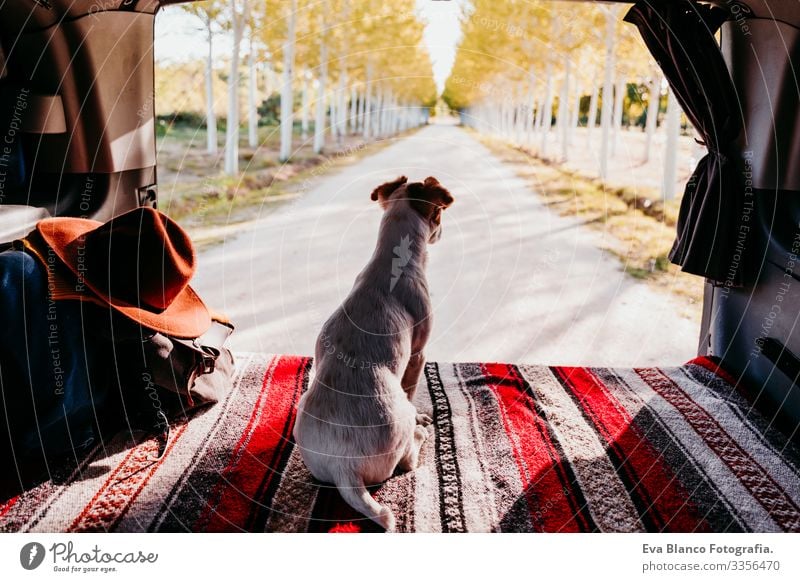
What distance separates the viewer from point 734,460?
3303 millimetres

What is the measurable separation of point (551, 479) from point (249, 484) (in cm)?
148

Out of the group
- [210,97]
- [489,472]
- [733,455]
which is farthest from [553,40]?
[489,472]

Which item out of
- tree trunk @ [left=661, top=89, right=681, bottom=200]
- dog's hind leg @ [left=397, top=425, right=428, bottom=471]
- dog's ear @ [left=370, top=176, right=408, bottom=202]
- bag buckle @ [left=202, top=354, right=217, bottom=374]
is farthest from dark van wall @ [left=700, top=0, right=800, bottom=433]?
tree trunk @ [left=661, top=89, right=681, bottom=200]

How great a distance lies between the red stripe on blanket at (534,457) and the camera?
281 centimetres

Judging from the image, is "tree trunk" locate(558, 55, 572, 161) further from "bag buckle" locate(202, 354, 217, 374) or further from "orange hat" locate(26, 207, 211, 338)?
"orange hat" locate(26, 207, 211, 338)

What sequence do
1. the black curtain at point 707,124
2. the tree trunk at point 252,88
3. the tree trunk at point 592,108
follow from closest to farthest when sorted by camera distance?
1. the black curtain at point 707,124
2. the tree trunk at point 252,88
3. the tree trunk at point 592,108

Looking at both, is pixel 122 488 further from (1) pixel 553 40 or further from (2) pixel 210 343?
(1) pixel 553 40

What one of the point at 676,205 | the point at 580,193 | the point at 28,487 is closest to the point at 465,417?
the point at 28,487

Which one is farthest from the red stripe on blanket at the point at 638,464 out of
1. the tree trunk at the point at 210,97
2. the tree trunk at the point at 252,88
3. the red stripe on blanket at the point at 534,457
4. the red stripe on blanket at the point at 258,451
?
the tree trunk at the point at 210,97

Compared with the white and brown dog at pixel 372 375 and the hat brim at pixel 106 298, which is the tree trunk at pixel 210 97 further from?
the white and brown dog at pixel 372 375

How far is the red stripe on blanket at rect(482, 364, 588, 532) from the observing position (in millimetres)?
2811

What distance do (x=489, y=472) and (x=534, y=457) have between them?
0.98ft

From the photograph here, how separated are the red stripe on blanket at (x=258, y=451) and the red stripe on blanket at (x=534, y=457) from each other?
1.25 meters
